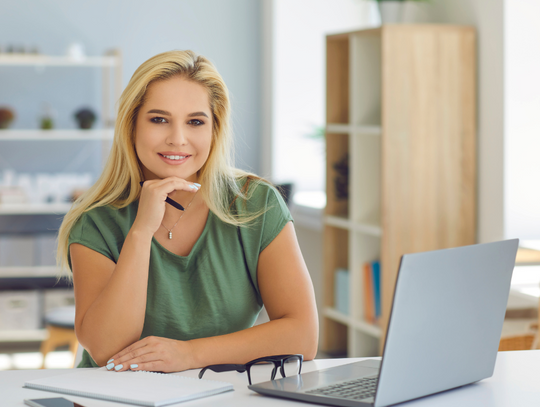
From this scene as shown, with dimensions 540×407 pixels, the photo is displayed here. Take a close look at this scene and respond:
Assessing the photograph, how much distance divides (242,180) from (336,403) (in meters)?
0.77

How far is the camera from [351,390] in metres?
0.92

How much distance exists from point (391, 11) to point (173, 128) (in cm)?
193

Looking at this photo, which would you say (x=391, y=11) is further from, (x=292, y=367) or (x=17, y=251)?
(x=17, y=251)

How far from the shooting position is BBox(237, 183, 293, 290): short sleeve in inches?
56.1

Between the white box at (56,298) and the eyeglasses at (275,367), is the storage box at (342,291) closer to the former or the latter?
the white box at (56,298)

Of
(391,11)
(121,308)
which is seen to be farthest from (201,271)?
(391,11)

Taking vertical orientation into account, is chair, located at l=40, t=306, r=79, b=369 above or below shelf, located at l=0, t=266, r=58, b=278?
below

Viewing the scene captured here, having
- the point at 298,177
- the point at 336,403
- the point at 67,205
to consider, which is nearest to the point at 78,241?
the point at 336,403

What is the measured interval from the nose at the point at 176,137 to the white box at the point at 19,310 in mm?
2821

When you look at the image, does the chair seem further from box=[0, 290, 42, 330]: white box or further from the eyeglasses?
the eyeglasses

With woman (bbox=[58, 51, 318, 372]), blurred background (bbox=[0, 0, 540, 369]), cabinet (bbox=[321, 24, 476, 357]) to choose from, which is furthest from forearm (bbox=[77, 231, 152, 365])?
blurred background (bbox=[0, 0, 540, 369])

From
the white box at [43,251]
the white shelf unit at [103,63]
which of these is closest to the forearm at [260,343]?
the white shelf unit at [103,63]

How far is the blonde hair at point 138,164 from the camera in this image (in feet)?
4.66

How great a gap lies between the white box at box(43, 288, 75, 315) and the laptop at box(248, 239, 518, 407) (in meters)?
3.17
